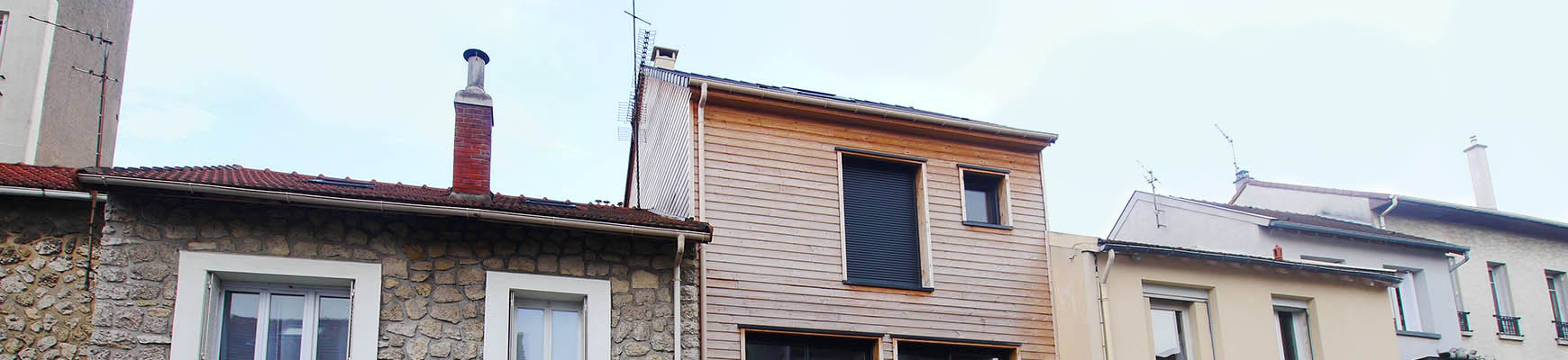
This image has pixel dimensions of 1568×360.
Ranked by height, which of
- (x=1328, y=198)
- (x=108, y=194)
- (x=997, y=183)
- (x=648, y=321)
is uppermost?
(x=1328, y=198)

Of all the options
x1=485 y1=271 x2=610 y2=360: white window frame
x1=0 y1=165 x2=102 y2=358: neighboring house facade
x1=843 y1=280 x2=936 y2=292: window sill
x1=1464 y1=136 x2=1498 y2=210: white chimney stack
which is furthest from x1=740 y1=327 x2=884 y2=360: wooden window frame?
x1=1464 y1=136 x2=1498 y2=210: white chimney stack

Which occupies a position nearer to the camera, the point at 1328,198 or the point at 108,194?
the point at 108,194

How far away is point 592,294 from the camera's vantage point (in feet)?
43.7

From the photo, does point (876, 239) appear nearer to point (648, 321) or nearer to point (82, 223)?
point (648, 321)

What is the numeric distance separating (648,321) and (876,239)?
11.7 ft

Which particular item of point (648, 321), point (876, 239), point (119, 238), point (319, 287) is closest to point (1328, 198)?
point (876, 239)

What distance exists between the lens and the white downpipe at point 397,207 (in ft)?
37.6

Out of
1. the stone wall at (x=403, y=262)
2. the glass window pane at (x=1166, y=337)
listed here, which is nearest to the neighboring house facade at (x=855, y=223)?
the stone wall at (x=403, y=262)

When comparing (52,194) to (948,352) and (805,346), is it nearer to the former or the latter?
(805,346)

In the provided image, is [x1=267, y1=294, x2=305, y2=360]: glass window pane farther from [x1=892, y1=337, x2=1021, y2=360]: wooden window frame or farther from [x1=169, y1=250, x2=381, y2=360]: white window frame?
[x1=892, y1=337, x2=1021, y2=360]: wooden window frame

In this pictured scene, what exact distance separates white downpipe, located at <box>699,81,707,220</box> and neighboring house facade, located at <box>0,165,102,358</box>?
590cm

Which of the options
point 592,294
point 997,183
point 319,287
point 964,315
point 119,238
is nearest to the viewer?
point 119,238

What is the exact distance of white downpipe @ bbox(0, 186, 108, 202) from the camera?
1153 centimetres

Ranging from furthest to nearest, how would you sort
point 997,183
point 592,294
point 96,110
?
point 96,110, point 997,183, point 592,294
